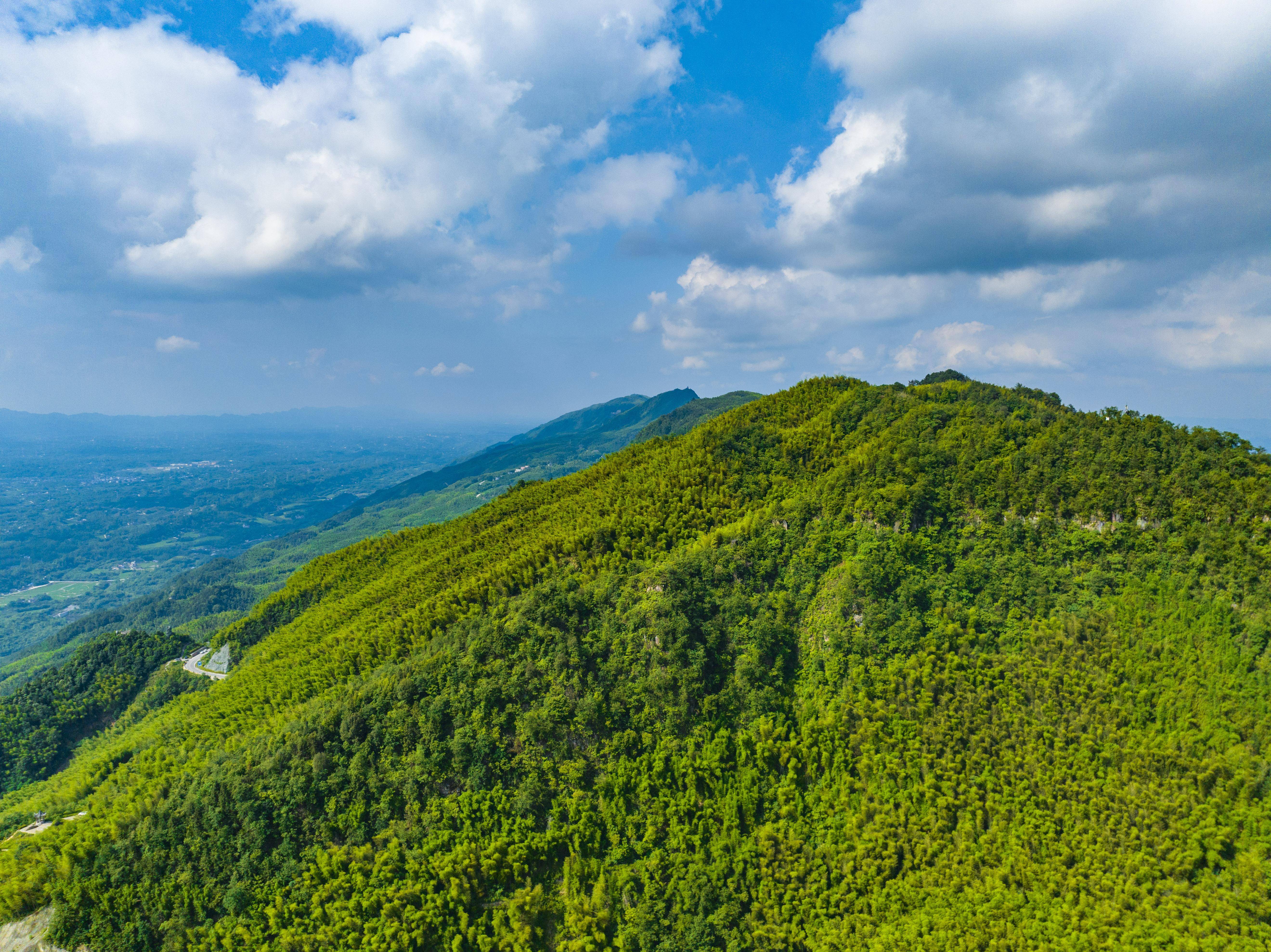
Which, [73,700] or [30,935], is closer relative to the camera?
[30,935]

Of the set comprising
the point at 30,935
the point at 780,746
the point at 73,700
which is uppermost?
the point at 780,746

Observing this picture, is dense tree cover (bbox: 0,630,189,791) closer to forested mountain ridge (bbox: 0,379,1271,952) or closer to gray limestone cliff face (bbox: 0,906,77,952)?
forested mountain ridge (bbox: 0,379,1271,952)

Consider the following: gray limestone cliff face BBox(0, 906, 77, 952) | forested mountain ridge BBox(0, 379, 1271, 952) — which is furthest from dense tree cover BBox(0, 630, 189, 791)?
gray limestone cliff face BBox(0, 906, 77, 952)

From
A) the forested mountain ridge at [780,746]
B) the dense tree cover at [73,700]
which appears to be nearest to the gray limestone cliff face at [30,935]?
the forested mountain ridge at [780,746]

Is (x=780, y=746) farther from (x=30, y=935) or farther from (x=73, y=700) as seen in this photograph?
(x=73, y=700)

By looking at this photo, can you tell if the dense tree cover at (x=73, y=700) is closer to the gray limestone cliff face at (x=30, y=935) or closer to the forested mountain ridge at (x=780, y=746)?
the forested mountain ridge at (x=780, y=746)

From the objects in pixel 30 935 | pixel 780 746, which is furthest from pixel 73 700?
pixel 780 746
